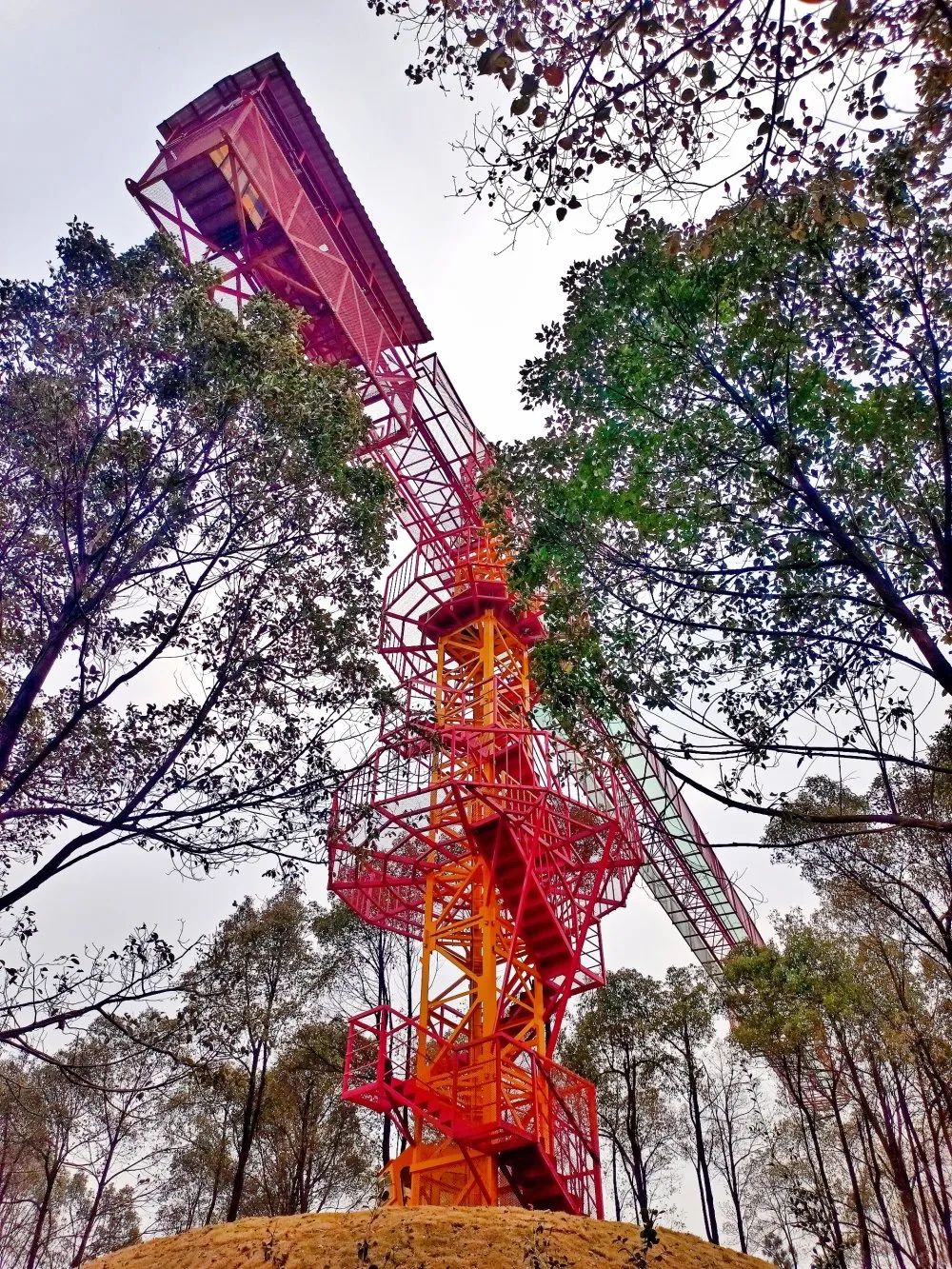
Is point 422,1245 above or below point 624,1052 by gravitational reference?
below

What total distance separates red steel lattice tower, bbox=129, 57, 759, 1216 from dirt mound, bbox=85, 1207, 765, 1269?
3.48 metres

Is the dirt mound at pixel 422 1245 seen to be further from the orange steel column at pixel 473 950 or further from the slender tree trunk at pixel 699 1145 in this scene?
the slender tree trunk at pixel 699 1145

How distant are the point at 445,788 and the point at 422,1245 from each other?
7968 millimetres

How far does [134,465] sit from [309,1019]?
50.2ft

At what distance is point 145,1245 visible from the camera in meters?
7.94

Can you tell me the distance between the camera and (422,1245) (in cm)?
692

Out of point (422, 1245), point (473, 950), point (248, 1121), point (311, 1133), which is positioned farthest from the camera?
point (311, 1133)

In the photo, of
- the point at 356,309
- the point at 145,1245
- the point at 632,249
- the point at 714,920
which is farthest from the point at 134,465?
the point at 714,920

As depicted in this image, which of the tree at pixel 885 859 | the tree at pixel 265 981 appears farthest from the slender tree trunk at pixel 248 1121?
the tree at pixel 885 859

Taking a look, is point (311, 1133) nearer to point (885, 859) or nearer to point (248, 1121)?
point (248, 1121)

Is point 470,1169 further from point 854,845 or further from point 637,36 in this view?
point 637,36

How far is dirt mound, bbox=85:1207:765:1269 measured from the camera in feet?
22.0

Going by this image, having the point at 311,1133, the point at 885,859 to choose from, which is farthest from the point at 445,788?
the point at 311,1133

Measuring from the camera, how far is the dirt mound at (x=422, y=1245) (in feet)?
22.0
